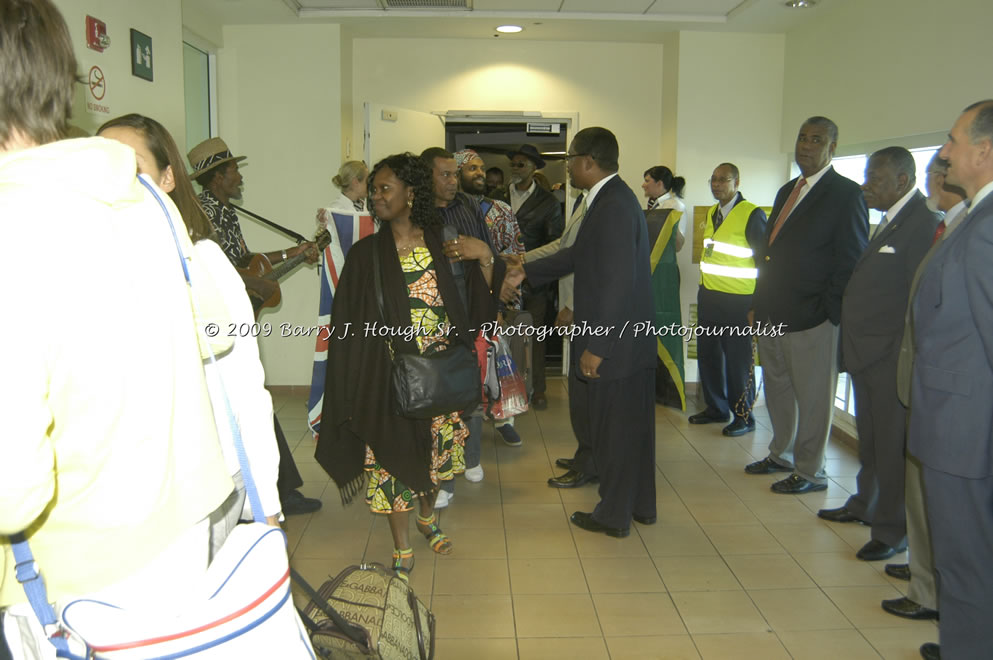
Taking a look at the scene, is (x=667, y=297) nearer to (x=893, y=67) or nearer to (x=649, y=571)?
(x=893, y=67)

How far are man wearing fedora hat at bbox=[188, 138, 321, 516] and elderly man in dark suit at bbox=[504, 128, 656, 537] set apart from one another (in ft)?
4.38

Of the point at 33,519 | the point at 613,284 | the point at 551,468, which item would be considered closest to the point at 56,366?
the point at 33,519

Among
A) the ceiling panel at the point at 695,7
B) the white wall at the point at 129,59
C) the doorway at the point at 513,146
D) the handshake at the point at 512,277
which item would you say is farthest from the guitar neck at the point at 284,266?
the doorway at the point at 513,146

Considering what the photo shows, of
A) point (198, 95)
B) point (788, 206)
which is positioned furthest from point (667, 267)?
point (198, 95)

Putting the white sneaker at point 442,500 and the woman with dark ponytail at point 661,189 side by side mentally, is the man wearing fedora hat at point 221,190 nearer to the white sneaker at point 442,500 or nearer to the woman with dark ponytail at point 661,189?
the white sneaker at point 442,500

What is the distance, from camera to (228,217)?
3.76m

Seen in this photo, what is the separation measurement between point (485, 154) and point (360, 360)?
5065 mm

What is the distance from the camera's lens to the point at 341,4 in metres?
5.52

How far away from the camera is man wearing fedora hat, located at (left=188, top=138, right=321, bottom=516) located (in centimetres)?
361

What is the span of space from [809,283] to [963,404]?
5.84 ft

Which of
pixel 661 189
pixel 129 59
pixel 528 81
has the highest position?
pixel 528 81

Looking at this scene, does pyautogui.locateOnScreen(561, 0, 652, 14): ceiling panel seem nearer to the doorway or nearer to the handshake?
the doorway

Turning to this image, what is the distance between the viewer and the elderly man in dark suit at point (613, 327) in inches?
130

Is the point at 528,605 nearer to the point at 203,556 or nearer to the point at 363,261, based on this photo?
the point at 363,261
